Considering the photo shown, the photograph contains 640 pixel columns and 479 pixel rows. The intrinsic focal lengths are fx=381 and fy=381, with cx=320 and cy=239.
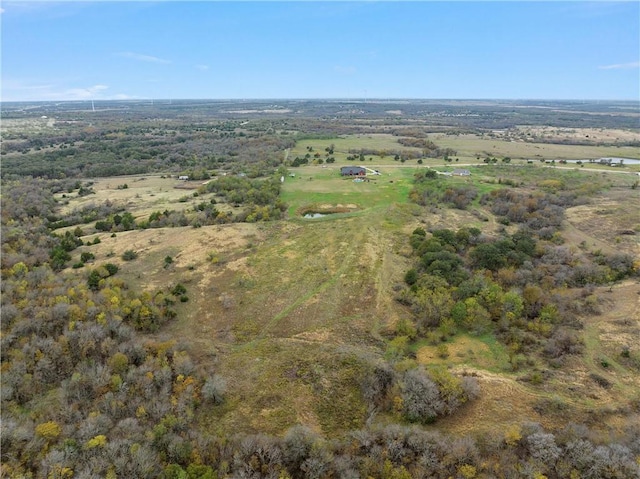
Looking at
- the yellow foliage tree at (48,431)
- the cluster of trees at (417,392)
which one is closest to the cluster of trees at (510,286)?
the cluster of trees at (417,392)

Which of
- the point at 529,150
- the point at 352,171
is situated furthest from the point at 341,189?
the point at 529,150

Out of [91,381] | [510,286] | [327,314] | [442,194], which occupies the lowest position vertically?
[327,314]

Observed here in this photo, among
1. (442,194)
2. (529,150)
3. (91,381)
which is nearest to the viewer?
(91,381)

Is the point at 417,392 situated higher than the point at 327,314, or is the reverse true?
the point at 417,392

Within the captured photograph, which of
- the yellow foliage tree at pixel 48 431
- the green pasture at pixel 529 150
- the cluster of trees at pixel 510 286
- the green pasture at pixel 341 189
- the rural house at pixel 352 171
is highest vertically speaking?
the green pasture at pixel 529 150

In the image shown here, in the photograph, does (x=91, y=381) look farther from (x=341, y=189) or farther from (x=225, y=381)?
(x=341, y=189)

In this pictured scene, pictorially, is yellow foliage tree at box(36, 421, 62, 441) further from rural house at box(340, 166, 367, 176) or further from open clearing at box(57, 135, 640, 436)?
rural house at box(340, 166, 367, 176)

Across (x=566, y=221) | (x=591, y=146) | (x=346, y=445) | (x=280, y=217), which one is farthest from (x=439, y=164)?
(x=346, y=445)

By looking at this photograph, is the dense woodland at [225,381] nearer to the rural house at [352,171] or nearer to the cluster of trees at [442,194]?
the cluster of trees at [442,194]

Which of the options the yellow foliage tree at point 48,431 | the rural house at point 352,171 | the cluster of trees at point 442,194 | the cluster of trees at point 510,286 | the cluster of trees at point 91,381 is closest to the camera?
the cluster of trees at point 91,381
